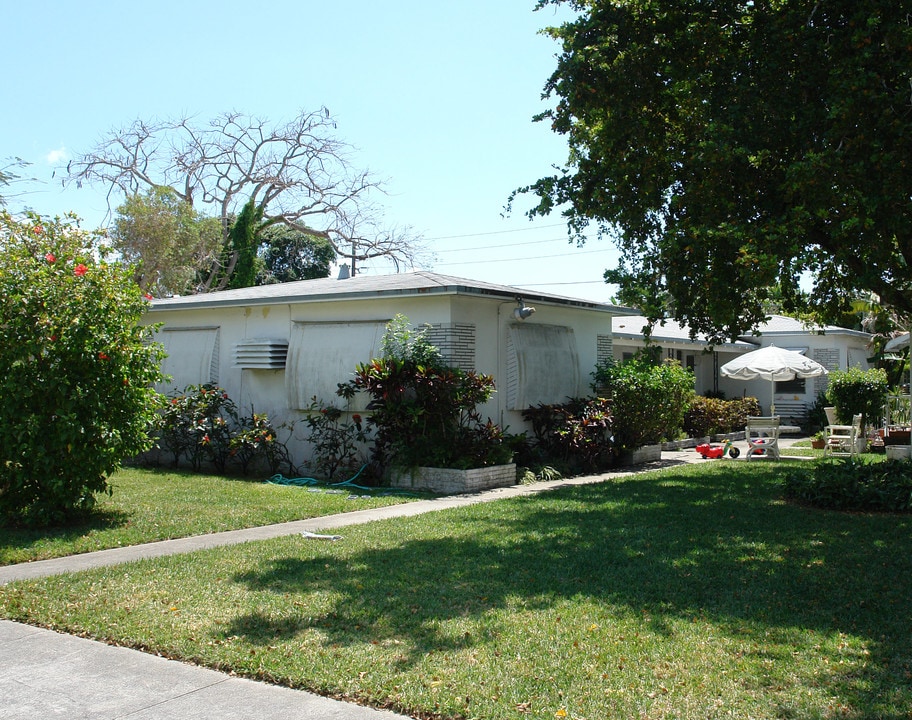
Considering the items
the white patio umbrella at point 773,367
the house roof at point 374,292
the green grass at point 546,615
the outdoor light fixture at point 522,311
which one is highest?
the house roof at point 374,292

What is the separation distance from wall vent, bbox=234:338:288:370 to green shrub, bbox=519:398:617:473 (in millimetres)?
4679

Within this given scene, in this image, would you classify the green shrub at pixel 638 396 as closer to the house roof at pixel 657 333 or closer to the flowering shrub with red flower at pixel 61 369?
the house roof at pixel 657 333

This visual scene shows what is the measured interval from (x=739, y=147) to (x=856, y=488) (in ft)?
15.2

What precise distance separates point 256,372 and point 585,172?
7.65 m

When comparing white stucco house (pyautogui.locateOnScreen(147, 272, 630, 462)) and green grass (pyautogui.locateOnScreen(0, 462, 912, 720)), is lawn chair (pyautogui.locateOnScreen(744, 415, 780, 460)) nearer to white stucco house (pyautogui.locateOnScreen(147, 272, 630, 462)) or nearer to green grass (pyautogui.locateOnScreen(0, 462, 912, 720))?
white stucco house (pyautogui.locateOnScreen(147, 272, 630, 462))

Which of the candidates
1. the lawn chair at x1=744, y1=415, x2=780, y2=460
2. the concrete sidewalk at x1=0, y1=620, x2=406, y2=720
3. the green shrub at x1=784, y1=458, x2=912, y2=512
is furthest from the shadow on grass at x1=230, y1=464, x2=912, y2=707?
the lawn chair at x1=744, y1=415, x2=780, y2=460

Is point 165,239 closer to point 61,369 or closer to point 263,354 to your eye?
point 263,354

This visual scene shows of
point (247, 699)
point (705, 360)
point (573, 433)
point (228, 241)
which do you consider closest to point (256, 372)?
point (573, 433)

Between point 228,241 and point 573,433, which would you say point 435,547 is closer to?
point 573,433

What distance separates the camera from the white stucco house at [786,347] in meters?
26.7

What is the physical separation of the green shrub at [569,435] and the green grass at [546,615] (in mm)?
5269

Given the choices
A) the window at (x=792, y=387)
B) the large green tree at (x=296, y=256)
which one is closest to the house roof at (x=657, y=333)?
the window at (x=792, y=387)

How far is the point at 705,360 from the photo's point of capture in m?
28.6

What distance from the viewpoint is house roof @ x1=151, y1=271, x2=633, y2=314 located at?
44.7ft
